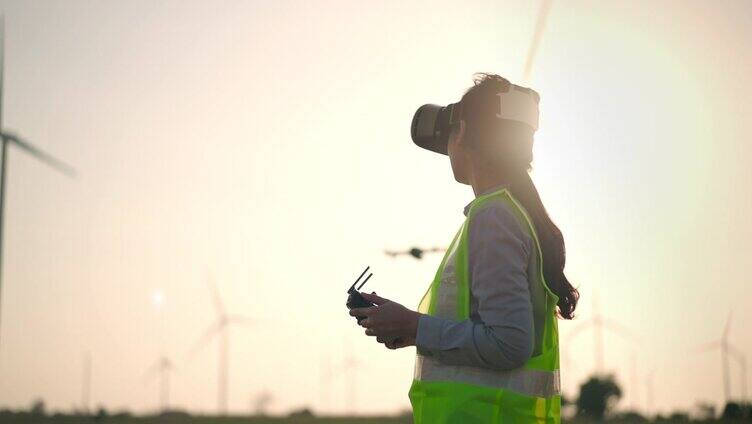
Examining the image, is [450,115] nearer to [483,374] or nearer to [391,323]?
[391,323]

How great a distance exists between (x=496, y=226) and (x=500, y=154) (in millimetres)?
583

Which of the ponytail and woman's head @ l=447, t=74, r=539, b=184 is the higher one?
woman's head @ l=447, t=74, r=539, b=184


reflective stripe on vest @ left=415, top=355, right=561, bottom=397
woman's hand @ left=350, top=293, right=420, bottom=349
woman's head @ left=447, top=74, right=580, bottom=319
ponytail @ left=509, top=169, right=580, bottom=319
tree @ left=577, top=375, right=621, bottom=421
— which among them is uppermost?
woman's head @ left=447, top=74, right=580, bottom=319

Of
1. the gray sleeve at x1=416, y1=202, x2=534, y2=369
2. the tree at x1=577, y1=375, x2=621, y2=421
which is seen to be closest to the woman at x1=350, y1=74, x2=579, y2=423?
the gray sleeve at x1=416, y1=202, x2=534, y2=369

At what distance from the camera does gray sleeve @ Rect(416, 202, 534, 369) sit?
5.39 m

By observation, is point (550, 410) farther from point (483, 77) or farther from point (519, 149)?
point (483, 77)

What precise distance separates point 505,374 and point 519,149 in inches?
48.5

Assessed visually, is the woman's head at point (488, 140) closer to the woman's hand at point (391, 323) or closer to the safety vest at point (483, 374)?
the safety vest at point (483, 374)

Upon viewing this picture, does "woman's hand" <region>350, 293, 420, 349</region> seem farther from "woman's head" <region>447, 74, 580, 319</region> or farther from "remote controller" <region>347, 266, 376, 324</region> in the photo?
"woman's head" <region>447, 74, 580, 319</region>

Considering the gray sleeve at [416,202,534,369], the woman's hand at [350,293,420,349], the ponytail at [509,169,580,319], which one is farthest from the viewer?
the ponytail at [509,169,580,319]

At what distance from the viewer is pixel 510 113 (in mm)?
5996

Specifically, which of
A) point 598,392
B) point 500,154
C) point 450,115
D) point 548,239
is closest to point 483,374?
point 548,239

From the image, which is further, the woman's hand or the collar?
the collar

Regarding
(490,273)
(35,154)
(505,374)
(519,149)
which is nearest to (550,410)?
(505,374)
